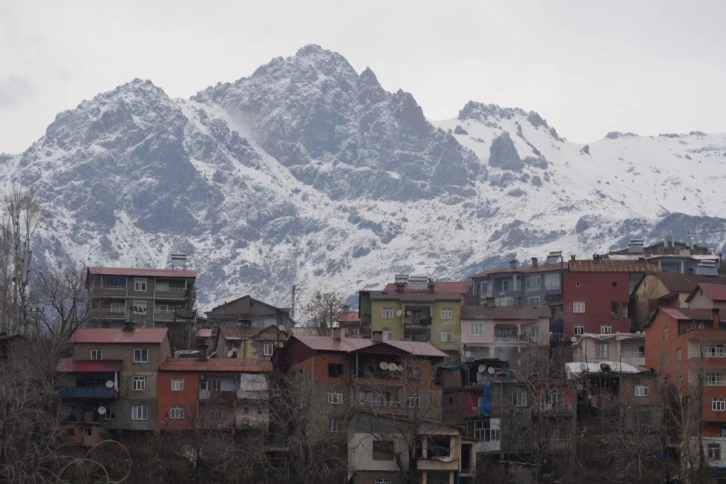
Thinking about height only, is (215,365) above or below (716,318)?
below

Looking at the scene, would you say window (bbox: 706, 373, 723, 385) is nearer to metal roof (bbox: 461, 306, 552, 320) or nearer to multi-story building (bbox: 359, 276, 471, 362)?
multi-story building (bbox: 359, 276, 471, 362)

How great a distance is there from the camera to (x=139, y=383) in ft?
330

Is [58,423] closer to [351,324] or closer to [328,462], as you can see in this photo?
[328,462]

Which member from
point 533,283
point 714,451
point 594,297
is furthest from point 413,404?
point 533,283

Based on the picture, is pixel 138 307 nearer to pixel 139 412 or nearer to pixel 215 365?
pixel 215 365

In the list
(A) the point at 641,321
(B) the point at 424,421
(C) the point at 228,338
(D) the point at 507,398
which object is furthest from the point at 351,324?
(B) the point at 424,421

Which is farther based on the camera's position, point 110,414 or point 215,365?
point 215,365

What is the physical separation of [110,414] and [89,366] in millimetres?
3951

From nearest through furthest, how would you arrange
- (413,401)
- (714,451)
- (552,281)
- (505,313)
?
(413,401) → (714,451) → (505,313) → (552,281)

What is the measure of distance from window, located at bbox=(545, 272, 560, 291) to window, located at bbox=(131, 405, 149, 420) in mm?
72898

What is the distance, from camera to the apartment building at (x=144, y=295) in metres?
157

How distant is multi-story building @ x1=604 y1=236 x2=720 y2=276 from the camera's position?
556ft

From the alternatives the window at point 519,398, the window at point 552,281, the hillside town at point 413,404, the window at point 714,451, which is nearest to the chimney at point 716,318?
the hillside town at point 413,404

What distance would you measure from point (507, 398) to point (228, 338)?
120ft
